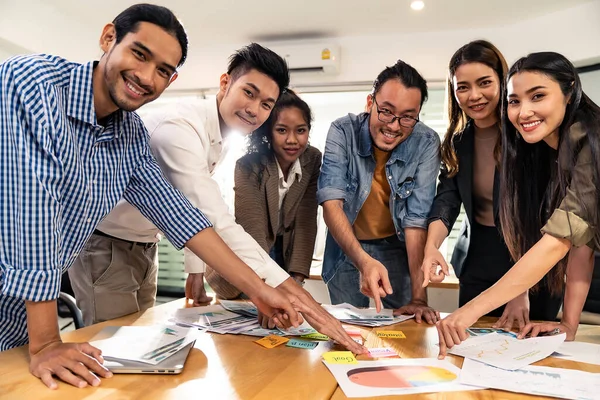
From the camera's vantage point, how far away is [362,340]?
3.93 ft

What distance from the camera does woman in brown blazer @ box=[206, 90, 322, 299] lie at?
177cm

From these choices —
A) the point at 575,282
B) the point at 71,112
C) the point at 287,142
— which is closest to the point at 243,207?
the point at 287,142

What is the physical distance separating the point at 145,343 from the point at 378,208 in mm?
1057

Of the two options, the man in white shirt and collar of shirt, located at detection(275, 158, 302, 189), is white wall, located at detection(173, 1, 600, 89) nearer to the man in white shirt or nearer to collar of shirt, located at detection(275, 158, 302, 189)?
collar of shirt, located at detection(275, 158, 302, 189)

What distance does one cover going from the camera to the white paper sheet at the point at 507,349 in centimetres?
104

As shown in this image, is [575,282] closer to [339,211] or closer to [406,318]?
[406,318]

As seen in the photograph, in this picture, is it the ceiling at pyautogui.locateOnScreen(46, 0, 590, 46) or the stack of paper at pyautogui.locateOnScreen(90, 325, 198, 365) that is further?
the ceiling at pyautogui.locateOnScreen(46, 0, 590, 46)

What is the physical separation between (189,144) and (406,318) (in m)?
0.83

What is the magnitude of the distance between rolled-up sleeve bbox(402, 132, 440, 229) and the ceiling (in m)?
2.00

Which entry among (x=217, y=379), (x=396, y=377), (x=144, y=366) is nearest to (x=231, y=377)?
(x=217, y=379)

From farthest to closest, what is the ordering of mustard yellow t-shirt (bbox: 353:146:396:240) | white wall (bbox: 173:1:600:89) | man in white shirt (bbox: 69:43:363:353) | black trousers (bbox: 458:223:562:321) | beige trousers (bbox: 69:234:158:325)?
white wall (bbox: 173:1:600:89) → mustard yellow t-shirt (bbox: 353:146:396:240) → black trousers (bbox: 458:223:562:321) → beige trousers (bbox: 69:234:158:325) → man in white shirt (bbox: 69:43:363:353)

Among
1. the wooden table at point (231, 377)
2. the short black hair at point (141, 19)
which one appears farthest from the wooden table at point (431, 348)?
the short black hair at point (141, 19)

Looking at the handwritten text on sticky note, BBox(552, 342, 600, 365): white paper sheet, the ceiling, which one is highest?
the ceiling

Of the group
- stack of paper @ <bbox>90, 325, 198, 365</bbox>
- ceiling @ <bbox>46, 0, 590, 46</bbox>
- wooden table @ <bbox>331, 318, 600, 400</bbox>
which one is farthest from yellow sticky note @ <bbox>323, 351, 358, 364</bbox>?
ceiling @ <bbox>46, 0, 590, 46</bbox>
